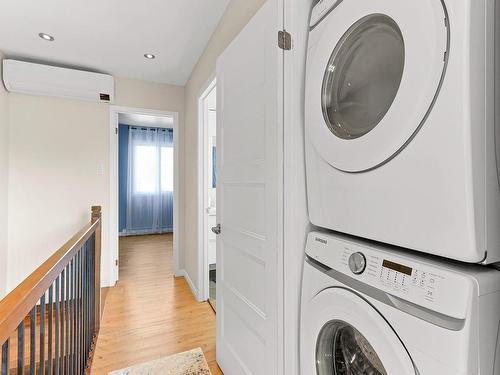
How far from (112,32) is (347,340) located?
8.89 feet

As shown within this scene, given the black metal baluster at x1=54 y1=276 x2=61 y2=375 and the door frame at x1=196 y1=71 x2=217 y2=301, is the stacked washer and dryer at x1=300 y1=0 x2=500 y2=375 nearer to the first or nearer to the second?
the black metal baluster at x1=54 y1=276 x2=61 y2=375

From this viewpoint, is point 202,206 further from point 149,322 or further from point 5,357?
point 5,357

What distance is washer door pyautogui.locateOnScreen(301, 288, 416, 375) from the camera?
640 millimetres

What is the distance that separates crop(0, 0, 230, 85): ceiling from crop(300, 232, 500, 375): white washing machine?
6.43 feet

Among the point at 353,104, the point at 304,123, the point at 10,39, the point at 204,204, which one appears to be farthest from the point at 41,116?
the point at 353,104

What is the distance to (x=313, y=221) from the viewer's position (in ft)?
3.21

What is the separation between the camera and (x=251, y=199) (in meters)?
1.30

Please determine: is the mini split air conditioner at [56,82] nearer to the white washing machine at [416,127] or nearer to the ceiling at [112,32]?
the ceiling at [112,32]

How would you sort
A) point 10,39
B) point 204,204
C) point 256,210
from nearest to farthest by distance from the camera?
point 256,210, point 10,39, point 204,204

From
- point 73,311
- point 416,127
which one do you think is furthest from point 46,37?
point 416,127

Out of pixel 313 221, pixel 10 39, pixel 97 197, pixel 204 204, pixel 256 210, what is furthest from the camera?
pixel 97 197

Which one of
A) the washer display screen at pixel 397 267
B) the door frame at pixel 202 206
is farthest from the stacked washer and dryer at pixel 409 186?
the door frame at pixel 202 206

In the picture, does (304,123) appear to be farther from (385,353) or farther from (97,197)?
(97,197)

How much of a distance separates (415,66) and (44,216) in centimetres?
343
